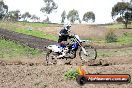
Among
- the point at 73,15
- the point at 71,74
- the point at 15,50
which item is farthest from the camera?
the point at 73,15

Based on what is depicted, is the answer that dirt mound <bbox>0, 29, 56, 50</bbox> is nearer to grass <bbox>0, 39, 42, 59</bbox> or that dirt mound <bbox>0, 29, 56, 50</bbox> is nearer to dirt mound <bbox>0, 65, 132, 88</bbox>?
grass <bbox>0, 39, 42, 59</bbox>

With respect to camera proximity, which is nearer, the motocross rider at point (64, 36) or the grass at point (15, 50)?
the motocross rider at point (64, 36)

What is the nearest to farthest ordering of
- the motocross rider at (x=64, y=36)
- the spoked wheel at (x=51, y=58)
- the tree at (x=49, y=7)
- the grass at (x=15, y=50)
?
the motocross rider at (x=64, y=36)
the spoked wheel at (x=51, y=58)
the grass at (x=15, y=50)
the tree at (x=49, y=7)

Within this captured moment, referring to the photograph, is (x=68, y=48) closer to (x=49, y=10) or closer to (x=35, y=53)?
(x=35, y=53)

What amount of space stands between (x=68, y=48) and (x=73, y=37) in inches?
24.4

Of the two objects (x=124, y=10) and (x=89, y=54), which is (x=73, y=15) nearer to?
(x=124, y=10)

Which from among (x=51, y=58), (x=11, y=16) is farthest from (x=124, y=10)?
(x=51, y=58)

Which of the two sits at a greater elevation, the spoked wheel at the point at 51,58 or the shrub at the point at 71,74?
the shrub at the point at 71,74

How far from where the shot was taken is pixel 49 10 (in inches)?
4742

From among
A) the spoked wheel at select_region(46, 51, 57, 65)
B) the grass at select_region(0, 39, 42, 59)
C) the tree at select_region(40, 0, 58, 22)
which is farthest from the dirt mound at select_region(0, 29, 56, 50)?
the tree at select_region(40, 0, 58, 22)

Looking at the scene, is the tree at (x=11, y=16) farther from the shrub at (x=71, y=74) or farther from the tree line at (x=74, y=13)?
the shrub at (x=71, y=74)

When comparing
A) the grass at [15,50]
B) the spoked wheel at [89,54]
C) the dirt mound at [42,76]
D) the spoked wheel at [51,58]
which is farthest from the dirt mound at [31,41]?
the dirt mound at [42,76]

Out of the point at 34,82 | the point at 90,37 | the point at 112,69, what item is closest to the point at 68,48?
the point at 112,69

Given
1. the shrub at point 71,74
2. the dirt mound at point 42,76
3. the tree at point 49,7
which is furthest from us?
the tree at point 49,7
